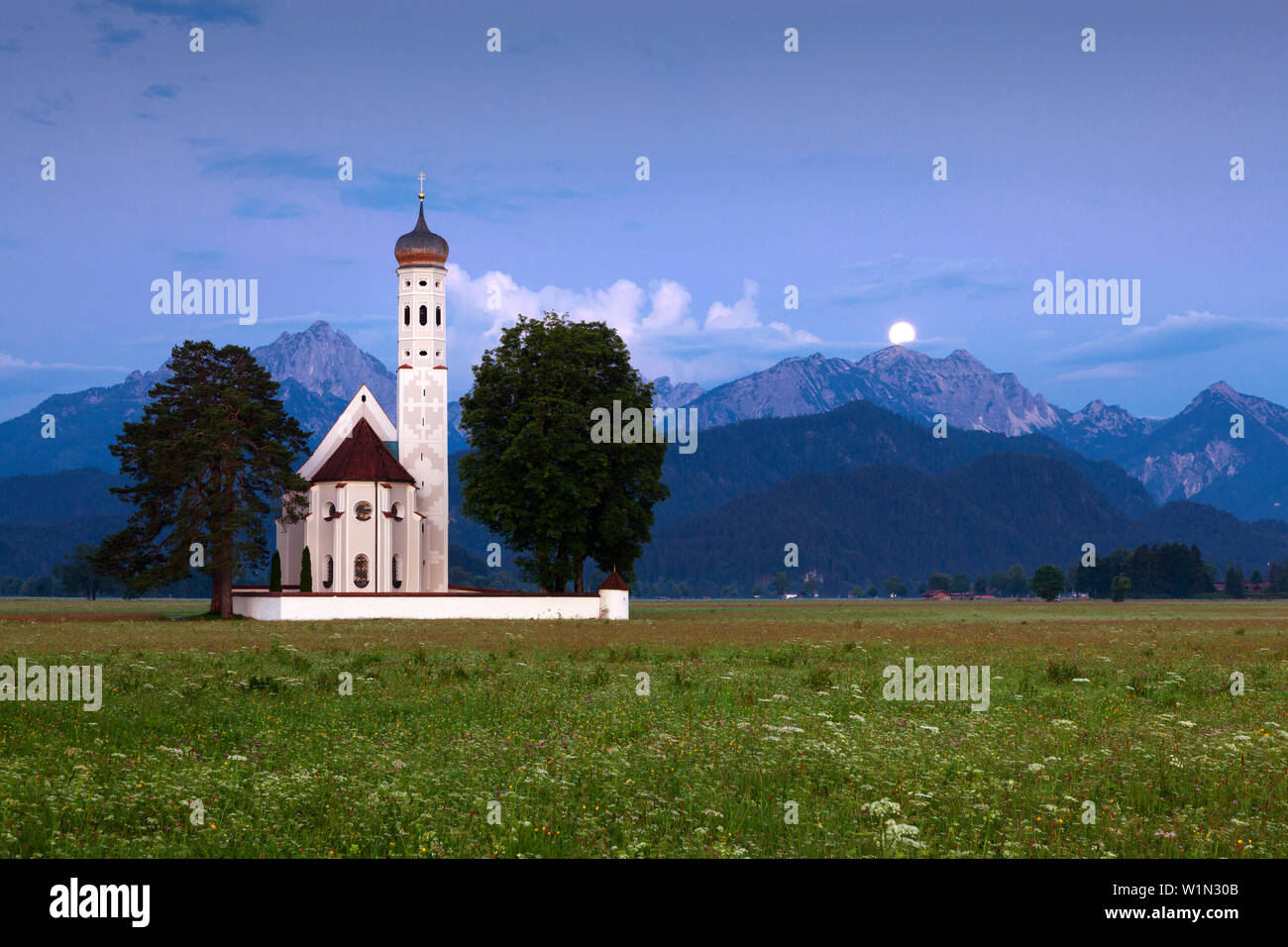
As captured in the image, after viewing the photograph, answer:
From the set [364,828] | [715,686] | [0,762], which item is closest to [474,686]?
[715,686]

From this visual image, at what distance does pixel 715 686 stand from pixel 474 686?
16.4ft

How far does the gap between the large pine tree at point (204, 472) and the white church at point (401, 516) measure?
163 inches

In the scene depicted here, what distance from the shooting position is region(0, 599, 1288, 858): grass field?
11992mm

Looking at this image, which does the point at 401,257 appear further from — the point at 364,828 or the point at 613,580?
the point at 364,828

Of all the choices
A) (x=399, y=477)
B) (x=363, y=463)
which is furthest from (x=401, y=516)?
(x=363, y=463)

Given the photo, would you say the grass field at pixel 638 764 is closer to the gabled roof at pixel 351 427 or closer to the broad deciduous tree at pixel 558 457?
the broad deciduous tree at pixel 558 457

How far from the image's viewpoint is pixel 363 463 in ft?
259

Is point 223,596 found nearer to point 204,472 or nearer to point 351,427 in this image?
point 204,472

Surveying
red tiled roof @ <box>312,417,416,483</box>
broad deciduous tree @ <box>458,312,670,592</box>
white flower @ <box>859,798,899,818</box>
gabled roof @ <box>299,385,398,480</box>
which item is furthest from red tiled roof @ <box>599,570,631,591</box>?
white flower @ <box>859,798,899,818</box>

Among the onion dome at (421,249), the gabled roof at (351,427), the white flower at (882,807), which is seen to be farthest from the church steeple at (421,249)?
the white flower at (882,807)

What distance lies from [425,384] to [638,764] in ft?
245

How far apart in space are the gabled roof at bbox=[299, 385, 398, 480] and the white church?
4.0 inches

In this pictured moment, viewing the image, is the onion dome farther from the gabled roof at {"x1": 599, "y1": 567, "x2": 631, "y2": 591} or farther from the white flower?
the white flower

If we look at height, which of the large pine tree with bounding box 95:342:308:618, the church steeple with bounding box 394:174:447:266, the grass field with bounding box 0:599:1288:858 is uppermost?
the church steeple with bounding box 394:174:447:266
